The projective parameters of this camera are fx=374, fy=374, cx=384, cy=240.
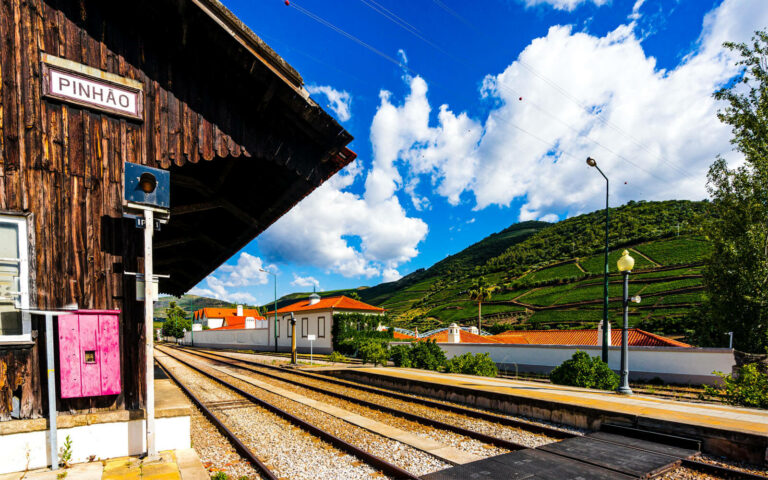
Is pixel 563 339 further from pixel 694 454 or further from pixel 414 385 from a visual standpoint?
pixel 694 454

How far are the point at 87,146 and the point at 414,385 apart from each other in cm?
1222

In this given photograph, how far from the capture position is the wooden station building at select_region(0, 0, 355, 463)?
441 cm

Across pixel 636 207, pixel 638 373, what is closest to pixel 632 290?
pixel 638 373

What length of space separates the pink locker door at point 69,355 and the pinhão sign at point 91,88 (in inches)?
108

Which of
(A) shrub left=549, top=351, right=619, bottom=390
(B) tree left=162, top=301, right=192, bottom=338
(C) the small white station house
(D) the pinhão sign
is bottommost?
(B) tree left=162, top=301, right=192, bottom=338

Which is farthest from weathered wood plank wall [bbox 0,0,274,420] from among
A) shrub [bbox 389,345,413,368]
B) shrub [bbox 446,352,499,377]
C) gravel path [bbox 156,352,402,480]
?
shrub [bbox 389,345,413,368]

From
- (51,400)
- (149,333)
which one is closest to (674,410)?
(149,333)

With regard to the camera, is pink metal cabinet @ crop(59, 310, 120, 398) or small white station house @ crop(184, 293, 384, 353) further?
small white station house @ crop(184, 293, 384, 353)

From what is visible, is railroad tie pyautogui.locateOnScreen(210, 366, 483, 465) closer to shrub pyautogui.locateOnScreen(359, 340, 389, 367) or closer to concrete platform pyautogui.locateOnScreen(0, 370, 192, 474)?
concrete platform pyautogui.locateOnScreen(0, 370, 192, 474)

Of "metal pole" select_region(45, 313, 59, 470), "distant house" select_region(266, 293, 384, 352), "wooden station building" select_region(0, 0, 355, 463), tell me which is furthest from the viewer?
"distant house" select_region(266, 293, 384, 352)

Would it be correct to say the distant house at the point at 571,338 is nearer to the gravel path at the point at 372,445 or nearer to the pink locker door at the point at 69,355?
the gravel path at the point at 372,445

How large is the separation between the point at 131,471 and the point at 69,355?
5.10 feet

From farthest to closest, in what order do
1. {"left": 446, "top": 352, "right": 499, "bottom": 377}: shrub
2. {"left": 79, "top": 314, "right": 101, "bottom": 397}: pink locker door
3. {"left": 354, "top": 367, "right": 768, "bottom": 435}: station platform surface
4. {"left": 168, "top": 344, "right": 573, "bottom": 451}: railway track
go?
{"left": 446, "top": 352, "right": 499, "bottom": 377}: shrub
{"left": 168, "top": 344, "right": 573, "bottom": 451}: railway track
{"left": 354, "top": 367, "right": 768, "bottom": 435}: station platform surface
{"left": 79, "top": 314, "right": 101, "bottom": 397}: pink locker door

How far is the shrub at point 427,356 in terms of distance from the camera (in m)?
20.1
